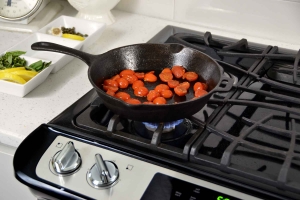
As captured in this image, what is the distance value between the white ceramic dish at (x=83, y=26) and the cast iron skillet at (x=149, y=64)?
0.79ft

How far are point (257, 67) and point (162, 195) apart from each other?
41 cm

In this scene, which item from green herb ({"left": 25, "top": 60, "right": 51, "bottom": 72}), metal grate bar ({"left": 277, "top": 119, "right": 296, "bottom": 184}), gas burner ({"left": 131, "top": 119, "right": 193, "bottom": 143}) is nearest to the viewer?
metal grate bar ({"left": 277, "top": 119, "right": 296, "bottom": 184})

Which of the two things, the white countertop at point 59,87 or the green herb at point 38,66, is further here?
the green herb at point 38,66

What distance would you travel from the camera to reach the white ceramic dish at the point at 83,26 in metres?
1.03

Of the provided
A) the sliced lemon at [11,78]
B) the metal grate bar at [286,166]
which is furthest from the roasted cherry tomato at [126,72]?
the metal grate bar at [286,166]

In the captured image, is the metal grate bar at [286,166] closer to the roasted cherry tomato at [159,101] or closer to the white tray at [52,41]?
the roasted cherry tomato at [159,101]

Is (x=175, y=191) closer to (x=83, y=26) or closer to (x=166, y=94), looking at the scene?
(x=166, y=94)

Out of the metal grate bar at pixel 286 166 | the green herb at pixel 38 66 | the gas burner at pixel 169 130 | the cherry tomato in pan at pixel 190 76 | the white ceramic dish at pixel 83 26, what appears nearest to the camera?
the metal grate bar at pixel 286 166

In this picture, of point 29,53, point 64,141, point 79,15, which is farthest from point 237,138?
point 79,15

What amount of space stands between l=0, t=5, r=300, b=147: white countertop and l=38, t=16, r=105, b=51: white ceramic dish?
0.03 meters

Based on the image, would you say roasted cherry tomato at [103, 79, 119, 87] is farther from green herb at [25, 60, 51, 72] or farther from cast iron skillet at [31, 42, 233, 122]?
green herb at [25, 60, 51, 72]

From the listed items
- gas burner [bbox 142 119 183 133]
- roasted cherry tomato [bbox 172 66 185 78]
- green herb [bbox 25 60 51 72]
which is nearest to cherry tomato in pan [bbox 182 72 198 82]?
Result: roasted cherry tomato [bbox 172 66 185 78]

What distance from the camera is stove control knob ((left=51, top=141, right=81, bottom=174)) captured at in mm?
623

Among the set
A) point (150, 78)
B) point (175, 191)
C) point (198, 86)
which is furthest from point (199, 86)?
point (175, 191)
